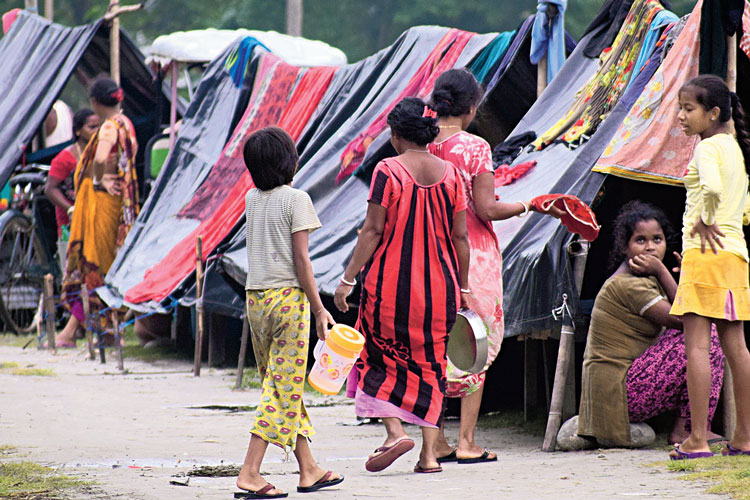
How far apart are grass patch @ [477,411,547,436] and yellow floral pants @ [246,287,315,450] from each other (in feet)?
6.14

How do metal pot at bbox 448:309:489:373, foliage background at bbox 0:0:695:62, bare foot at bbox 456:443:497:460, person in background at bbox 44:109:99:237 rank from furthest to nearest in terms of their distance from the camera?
1. foliage background at bbox 0:0:695:62
2. person in background at bbox 44:109:99:237
3. bare foot at bbox 456:443:497:460
4. metal pot at bbox 448:309:489:373

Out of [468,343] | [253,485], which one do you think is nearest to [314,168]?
[468,343]

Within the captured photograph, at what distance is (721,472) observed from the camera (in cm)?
418

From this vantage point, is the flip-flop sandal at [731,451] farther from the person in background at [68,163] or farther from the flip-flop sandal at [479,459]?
the person in background at [68,163]

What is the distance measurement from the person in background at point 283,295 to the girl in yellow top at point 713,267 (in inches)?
57.2

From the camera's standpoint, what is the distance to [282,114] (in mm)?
9578

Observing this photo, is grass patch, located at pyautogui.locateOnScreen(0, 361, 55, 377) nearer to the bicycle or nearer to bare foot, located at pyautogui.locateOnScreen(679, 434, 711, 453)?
the bicycle

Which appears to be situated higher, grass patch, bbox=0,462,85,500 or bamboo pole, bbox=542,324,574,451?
bamboo pole, bbox=542,324,574,451

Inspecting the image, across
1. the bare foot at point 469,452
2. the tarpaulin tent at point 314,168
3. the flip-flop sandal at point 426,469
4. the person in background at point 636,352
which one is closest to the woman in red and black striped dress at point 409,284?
the flip-flop sandal at point 426,469

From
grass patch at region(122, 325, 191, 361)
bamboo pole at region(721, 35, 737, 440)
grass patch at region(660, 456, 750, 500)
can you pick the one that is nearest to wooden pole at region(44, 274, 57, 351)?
grass patch at region(122, 325, 191, 361)

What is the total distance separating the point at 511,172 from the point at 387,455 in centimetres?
223

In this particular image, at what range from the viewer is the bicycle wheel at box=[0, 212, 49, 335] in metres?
10.9

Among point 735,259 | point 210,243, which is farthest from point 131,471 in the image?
point 210,243

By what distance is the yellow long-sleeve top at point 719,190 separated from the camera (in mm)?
4484
